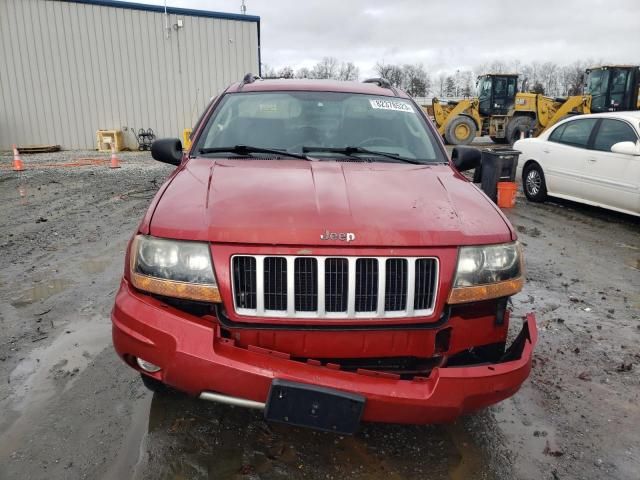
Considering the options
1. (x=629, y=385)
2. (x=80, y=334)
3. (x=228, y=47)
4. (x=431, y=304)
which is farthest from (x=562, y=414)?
(x=228, y=47)

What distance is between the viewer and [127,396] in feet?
9.16

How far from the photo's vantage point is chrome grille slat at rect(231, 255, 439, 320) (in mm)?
2010

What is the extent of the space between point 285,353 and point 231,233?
54cm

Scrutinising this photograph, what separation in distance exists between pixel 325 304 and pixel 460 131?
63.6ft

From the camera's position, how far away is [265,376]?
1.90 m

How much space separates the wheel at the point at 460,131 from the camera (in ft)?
65.0

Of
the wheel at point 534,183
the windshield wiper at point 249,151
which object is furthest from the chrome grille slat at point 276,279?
the wheel at point 534,183

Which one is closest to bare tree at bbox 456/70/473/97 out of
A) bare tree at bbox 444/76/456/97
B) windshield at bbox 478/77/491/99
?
bare tree at bbox 444/76/456/97

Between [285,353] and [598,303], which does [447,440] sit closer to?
[285,353]

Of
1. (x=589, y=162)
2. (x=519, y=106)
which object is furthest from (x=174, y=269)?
(x=519, y=106)

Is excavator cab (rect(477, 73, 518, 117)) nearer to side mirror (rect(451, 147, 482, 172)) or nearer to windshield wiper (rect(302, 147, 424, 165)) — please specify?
side mirror (rect(451, 147, 482, 172))

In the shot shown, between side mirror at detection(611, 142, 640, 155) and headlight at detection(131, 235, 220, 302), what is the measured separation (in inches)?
268

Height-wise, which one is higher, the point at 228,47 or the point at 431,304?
the point at 228,47

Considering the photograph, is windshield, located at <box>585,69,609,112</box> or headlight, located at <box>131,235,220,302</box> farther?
windshield, located at <box>585,69,609,112</box>
